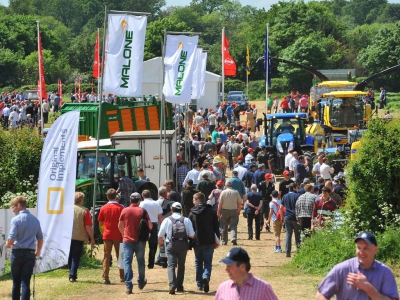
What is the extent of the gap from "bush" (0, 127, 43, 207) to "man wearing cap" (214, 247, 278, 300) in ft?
52.0

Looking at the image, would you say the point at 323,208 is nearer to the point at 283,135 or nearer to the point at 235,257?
the point at 235,257

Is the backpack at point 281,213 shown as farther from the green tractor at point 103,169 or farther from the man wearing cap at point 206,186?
the green tractor at point 103,169

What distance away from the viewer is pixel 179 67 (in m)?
26.7

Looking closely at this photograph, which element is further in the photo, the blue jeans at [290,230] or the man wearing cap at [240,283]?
the blue jeans at [290,230]

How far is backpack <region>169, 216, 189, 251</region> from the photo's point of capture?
48.5 ft

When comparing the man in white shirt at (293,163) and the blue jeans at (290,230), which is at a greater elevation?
the man in white shirt at (293,163)

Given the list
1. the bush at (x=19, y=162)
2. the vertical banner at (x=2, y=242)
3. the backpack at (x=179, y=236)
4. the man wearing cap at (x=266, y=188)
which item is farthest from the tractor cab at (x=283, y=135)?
the backpack at (x=179, y=236)

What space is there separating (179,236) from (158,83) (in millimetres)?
47452

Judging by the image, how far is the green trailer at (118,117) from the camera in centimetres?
3469

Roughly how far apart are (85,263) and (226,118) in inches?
1405

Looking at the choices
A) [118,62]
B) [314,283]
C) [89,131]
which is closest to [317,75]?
[89,131]

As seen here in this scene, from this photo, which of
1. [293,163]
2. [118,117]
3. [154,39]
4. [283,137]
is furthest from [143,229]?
[154,39]

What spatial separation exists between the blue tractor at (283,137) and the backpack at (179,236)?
20469 mm

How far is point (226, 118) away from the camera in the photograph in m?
54.1
